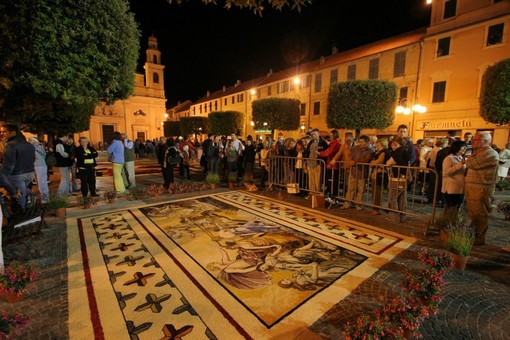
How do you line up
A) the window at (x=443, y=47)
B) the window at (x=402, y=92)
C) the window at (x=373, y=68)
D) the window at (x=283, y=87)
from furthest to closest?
the window at (x=283, y=87), the window at (x=373, y=68), the window at (x=402, y=92), the window at (x=443, y=47)

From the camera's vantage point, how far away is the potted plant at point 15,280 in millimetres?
2693

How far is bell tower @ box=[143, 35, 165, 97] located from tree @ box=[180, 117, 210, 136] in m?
11.3

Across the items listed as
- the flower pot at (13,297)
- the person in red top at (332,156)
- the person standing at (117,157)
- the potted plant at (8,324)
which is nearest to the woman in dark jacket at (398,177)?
the person in red top at (332,156)

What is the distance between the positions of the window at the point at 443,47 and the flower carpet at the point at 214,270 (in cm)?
2328

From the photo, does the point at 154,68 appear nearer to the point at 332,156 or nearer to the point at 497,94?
the point at 332,156

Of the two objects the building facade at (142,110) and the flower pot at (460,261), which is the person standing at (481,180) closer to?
the flower pot at (460,261)

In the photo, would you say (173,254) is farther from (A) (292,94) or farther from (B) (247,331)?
(A) (292,94)

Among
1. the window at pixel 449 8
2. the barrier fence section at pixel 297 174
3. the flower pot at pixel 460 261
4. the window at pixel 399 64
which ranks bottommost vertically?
the flower pot at pixel 460 261

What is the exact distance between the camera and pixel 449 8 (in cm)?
2031

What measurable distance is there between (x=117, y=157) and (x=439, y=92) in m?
25.4

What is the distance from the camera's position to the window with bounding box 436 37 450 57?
2031cm

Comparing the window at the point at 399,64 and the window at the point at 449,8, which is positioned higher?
the window at the point at 449,8

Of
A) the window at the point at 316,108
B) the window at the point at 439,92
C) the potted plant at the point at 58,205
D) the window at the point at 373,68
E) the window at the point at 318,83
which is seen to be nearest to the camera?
the potted plant at the point at 58,205

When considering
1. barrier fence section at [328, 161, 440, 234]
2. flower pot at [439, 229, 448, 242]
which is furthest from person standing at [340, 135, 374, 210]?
flower pot at [439, 229, 448, 242]
